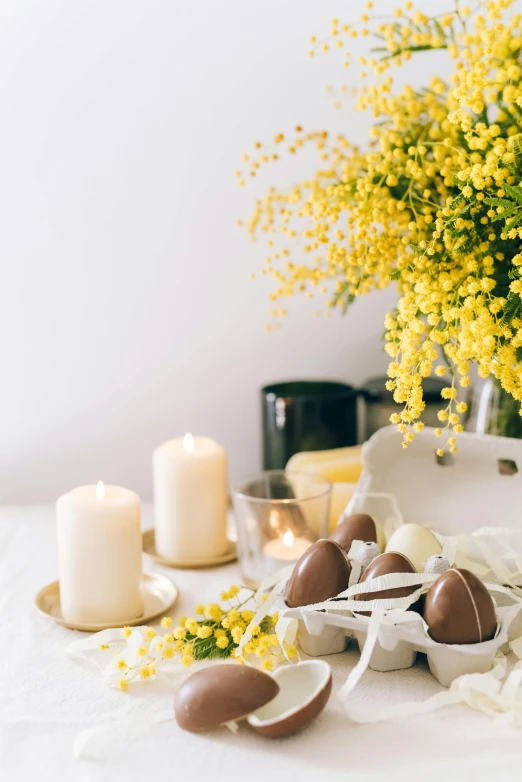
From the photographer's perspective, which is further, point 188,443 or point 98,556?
point 188,443

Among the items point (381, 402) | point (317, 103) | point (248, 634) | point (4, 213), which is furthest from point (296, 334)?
point (248, 634)

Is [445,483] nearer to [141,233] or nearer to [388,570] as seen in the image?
[388,570]

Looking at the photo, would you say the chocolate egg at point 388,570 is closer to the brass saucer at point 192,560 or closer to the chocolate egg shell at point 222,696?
the chocolate egg shell at point 222,696

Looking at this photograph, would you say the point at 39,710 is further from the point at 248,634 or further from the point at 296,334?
the point at 296,334

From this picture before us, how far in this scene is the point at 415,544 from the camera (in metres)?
0.71

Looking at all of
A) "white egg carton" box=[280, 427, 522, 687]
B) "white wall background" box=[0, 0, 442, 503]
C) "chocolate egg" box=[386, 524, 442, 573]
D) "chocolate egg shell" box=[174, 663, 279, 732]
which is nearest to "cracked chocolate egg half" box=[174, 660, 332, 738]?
"chocolate egg shell" box=[174, 663, 279, 732]

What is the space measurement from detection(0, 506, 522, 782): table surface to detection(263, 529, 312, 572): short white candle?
156 millimetres

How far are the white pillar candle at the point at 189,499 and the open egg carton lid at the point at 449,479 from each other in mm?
162

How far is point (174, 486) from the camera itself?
2.88 feet

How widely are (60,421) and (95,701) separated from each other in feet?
1.74

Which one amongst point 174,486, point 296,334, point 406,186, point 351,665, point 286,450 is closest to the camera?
point 351,665

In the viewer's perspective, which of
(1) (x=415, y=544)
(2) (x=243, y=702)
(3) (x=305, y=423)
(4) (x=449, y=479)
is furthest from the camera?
(3) (x=305, y=423)

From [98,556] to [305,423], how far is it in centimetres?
34

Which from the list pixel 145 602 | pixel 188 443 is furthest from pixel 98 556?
pixel 188 443
